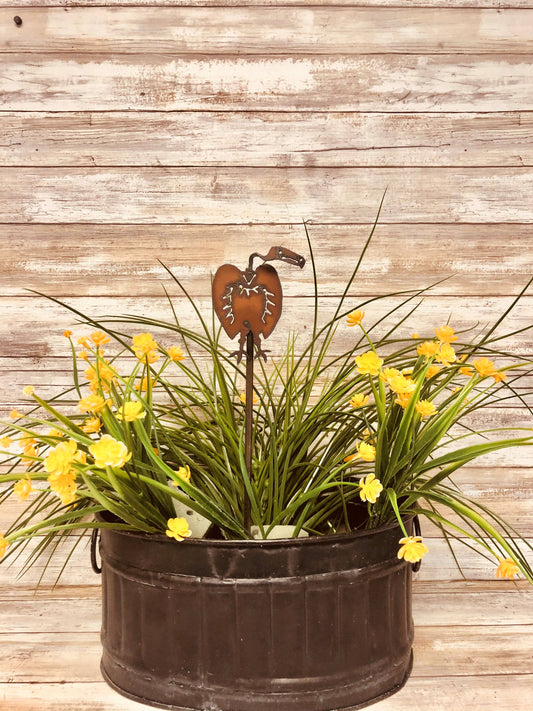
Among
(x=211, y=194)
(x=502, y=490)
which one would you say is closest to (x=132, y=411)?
(x=211, y=194)

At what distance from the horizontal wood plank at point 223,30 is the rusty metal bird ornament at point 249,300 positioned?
24.6 inches

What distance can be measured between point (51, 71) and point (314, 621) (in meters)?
1.06

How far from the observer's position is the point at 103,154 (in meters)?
1.34

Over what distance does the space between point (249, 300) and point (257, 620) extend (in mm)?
382

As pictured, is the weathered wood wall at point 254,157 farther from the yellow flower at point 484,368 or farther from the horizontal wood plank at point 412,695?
the yellow flower at point 484,368

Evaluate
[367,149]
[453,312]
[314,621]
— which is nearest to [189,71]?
[367,149]

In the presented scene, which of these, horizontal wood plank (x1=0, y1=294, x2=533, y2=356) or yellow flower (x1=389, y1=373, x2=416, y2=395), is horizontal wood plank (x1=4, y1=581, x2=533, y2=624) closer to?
horizontal wood plank (x1=0, y1=294, x2=533, y2=356)

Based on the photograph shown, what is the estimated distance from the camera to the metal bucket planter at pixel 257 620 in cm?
87

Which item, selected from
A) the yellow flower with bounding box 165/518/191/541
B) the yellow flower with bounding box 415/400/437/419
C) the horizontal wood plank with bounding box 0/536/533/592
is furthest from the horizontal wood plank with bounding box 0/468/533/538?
the yellow flower with bounding box 165/518/191/541

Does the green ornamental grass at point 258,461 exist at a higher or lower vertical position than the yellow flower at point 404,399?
lower

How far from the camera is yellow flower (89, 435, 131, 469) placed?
29.7 inches

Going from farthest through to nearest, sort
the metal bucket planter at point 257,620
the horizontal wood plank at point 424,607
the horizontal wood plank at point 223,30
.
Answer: the horizontal wood plank at point 223,30, the horizontal wood plank at point 424,607, the metal bucket planter at point 257,620

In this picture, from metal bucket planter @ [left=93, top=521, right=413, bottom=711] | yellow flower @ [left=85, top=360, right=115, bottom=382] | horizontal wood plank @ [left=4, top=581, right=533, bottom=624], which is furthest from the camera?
horizontal wood plank @ [left=4, top=581, right=533, bottom=624]

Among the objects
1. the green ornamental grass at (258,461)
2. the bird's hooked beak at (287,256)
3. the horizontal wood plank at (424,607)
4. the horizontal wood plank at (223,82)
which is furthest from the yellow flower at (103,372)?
the horizontal wood plank at (223,82)
